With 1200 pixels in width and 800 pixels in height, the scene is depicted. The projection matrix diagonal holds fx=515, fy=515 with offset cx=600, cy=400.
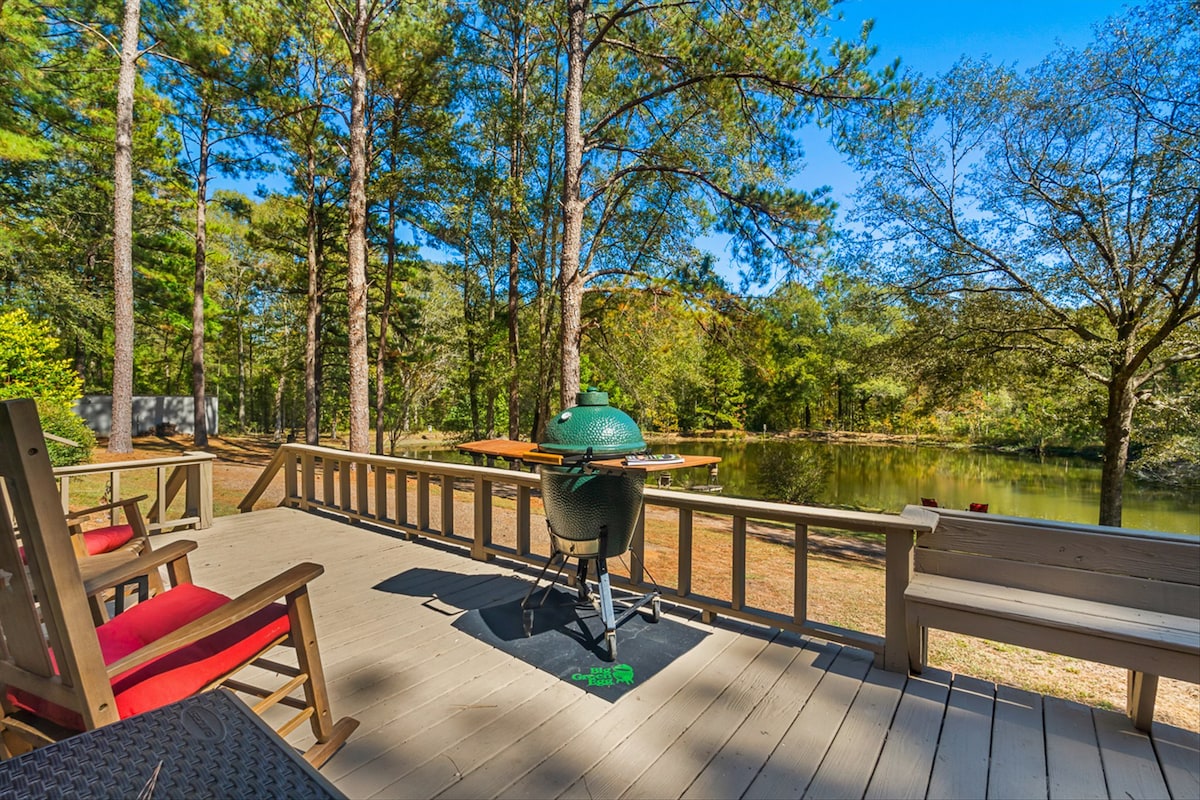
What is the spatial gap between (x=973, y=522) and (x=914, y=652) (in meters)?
0.60

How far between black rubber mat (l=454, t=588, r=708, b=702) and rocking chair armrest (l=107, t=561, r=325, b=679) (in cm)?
114

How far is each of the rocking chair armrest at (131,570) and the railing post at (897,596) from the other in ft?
8.86

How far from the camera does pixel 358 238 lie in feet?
25.3

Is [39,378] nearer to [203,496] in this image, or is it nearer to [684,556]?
[203,496]

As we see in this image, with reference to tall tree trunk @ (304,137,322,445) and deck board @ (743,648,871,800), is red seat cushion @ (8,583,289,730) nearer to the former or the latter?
deck board @ (743,648,871,800)

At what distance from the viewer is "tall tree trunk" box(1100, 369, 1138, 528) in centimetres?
706

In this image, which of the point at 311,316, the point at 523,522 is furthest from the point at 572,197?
the point at 311,316

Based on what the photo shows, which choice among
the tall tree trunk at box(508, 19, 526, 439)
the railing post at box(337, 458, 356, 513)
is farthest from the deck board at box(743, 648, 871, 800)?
the tall tree trunk at box(508, 19, 526, 439)

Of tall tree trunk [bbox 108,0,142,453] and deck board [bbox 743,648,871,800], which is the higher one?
tall tree trunk [bbox 108,0,142,453]

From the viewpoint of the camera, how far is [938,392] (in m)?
8.77

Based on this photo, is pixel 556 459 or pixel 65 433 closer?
pixel 556 459

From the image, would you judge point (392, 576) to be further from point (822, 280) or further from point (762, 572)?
point (822, 280)

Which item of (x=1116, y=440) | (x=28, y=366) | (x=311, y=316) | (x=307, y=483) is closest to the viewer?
(x=307, y=483)

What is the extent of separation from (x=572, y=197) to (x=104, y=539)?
217 inches
